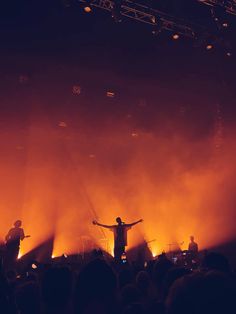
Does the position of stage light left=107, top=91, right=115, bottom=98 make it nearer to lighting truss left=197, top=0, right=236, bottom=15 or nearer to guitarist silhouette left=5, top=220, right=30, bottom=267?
lighting truss left=197, top=0, right=236, bottom=15

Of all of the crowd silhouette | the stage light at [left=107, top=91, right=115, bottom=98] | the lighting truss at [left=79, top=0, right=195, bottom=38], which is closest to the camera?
the crowd silhouette

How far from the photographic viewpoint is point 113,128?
17.3 metres

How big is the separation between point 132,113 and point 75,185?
4.78 metres

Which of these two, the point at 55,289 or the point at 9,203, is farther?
the point at 9,203

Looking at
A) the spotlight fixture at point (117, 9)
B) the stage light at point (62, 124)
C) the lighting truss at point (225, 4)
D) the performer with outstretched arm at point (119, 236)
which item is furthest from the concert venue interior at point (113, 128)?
the performer with outstretched arm at point (119, 236)

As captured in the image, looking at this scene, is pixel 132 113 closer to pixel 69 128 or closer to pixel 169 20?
pixel 69 128

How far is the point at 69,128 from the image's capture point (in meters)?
16.5

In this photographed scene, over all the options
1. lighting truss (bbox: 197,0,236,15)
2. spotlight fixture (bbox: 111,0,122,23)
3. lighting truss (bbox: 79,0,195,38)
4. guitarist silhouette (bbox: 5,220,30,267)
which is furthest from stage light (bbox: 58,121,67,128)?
lighting truss (bbox: 197,0,236,15)

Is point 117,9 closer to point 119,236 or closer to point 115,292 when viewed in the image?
point 119,236

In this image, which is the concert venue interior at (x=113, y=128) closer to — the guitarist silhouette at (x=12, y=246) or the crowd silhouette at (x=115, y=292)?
the guitarist silhouette at (x=12, y=246)

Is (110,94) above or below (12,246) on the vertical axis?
above

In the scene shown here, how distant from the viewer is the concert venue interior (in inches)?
475

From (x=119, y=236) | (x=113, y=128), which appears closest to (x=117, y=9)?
(x=119, y=236)

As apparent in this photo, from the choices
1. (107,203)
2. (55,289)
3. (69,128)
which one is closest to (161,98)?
(69,128)
